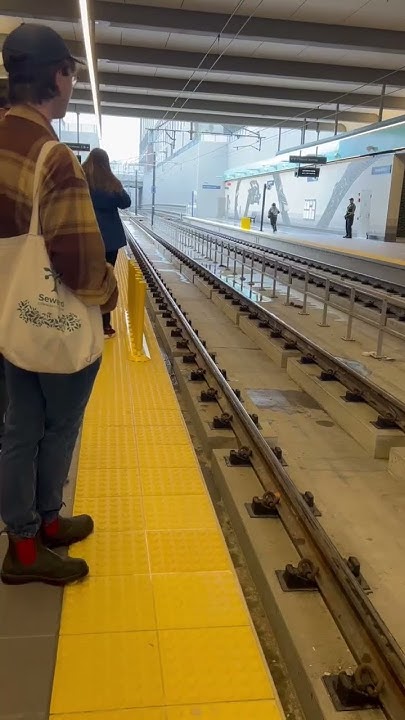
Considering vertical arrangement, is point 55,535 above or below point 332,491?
above

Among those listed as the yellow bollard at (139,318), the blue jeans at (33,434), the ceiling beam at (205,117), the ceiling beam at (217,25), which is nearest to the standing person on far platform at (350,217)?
the ceiling beam at (205,117)

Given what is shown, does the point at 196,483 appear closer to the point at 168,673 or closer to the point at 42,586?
the point at 42,586

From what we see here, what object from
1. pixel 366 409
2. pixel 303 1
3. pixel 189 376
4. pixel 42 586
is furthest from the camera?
pixel 303 1

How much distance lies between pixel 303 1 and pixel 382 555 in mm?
14238

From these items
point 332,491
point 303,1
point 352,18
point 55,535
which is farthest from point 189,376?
point 352,18

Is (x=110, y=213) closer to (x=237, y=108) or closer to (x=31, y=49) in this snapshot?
(x=31, y=49)

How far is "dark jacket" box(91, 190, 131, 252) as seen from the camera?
5.49 meters

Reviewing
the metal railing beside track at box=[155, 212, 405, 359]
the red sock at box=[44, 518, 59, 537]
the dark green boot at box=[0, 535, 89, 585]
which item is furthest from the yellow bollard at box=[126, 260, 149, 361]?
the dark green boot at box=[0, 535, 89, 585]

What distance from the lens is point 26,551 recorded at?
92.4 inches

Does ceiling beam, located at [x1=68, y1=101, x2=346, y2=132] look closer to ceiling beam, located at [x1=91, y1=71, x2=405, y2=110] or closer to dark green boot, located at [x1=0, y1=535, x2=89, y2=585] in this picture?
ceiling beam, located at [x1=91, y1=71, x2=405, y2=110]

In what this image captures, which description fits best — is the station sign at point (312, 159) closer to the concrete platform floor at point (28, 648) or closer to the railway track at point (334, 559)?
the railway track at point (334, 559)

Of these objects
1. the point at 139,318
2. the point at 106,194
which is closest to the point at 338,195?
the point at 139,318

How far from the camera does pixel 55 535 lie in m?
2.61

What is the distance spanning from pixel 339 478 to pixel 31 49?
3.37m
